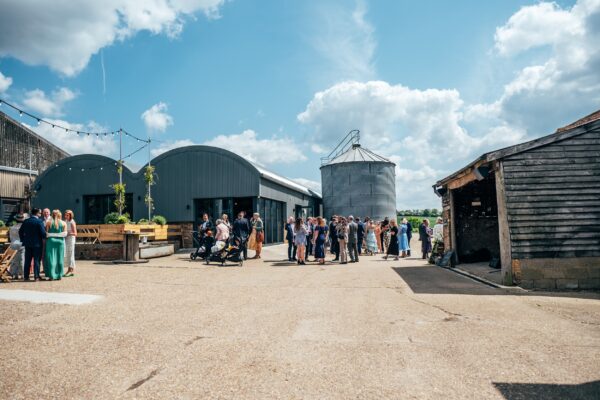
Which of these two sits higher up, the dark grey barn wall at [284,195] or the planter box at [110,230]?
the dark grey barn wall at [284,195]

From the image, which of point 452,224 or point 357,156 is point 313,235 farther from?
point 357,156

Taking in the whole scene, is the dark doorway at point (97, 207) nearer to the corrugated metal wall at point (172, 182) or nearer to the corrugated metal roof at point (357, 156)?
the corrugated metal wall at point (172, 182)

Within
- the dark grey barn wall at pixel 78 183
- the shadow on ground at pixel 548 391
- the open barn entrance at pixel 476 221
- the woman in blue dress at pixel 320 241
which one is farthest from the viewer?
the dark grey barn wall at pixel 78 183

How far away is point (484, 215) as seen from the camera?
13805 mm

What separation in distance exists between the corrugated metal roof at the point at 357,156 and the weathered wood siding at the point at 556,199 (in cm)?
1963

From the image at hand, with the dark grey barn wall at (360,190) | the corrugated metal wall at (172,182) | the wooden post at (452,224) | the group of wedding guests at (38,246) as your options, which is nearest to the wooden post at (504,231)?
the wooden post at (452,224)

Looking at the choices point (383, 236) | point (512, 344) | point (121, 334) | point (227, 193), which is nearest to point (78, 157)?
point (227, 193)

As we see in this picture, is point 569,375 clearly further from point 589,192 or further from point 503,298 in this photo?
point 589,192

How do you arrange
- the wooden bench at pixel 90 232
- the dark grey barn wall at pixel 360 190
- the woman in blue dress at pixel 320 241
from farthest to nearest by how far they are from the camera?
the dark grey barn wall at pixel 360 190
the wooden bench at pixel 90 232
the woman in blue dress at pixel 320 241

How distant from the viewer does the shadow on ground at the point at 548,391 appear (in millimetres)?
3277

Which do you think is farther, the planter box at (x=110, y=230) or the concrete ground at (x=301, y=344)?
the planter box at (x=110, y=230)

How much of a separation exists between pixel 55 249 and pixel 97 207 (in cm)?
1358

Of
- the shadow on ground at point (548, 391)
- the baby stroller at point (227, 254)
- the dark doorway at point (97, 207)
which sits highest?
the dark doorway at point (97, 207)

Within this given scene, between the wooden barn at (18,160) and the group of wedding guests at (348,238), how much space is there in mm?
19399
